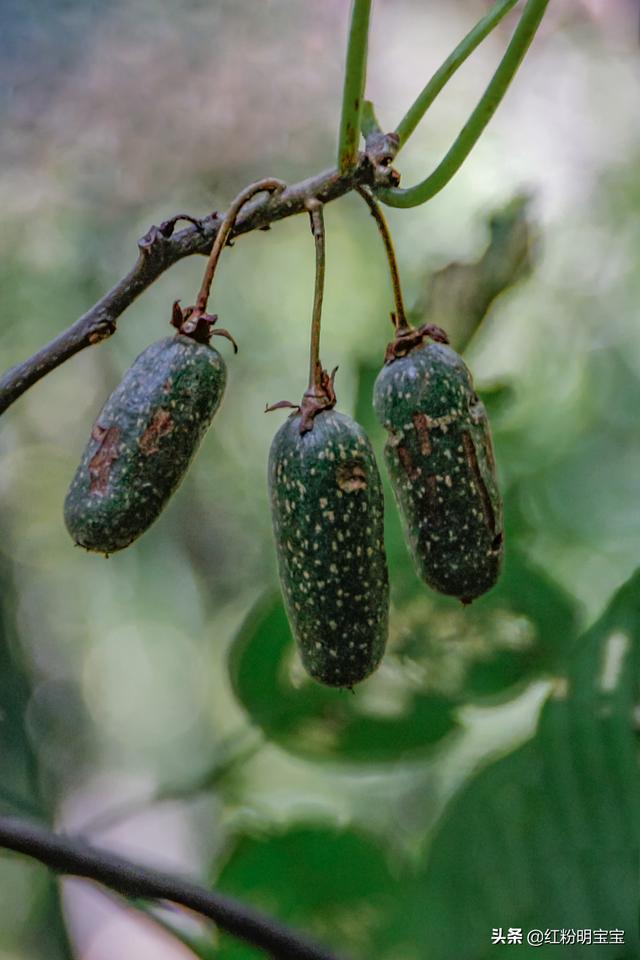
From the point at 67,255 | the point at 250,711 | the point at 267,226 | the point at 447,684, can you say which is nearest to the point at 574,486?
the point at 447,684

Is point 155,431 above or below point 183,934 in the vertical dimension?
above

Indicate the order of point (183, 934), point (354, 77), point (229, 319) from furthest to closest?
point (229, 319) < point (183, 934) < point (354, 77)

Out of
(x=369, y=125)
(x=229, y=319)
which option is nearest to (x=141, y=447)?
(x=369, y=125)

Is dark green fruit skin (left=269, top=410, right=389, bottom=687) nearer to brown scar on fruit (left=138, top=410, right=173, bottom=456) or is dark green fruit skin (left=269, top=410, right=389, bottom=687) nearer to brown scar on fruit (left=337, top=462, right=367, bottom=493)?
brown scar on fruit (left=337, top=462, right=367, bottom=493)

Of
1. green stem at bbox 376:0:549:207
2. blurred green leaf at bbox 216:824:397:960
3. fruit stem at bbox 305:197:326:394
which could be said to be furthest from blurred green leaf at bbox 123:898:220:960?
green stem at bbox 376:0:549:207

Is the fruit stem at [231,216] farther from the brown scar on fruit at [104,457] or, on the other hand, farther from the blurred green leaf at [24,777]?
the blurred green leaf at [24,777]

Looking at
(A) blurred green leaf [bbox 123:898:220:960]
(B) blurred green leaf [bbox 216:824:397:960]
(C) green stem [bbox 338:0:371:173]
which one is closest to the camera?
(C) green stem [bbox 338:0:371:173]

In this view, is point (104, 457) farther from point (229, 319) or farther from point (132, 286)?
point (229, 319)
